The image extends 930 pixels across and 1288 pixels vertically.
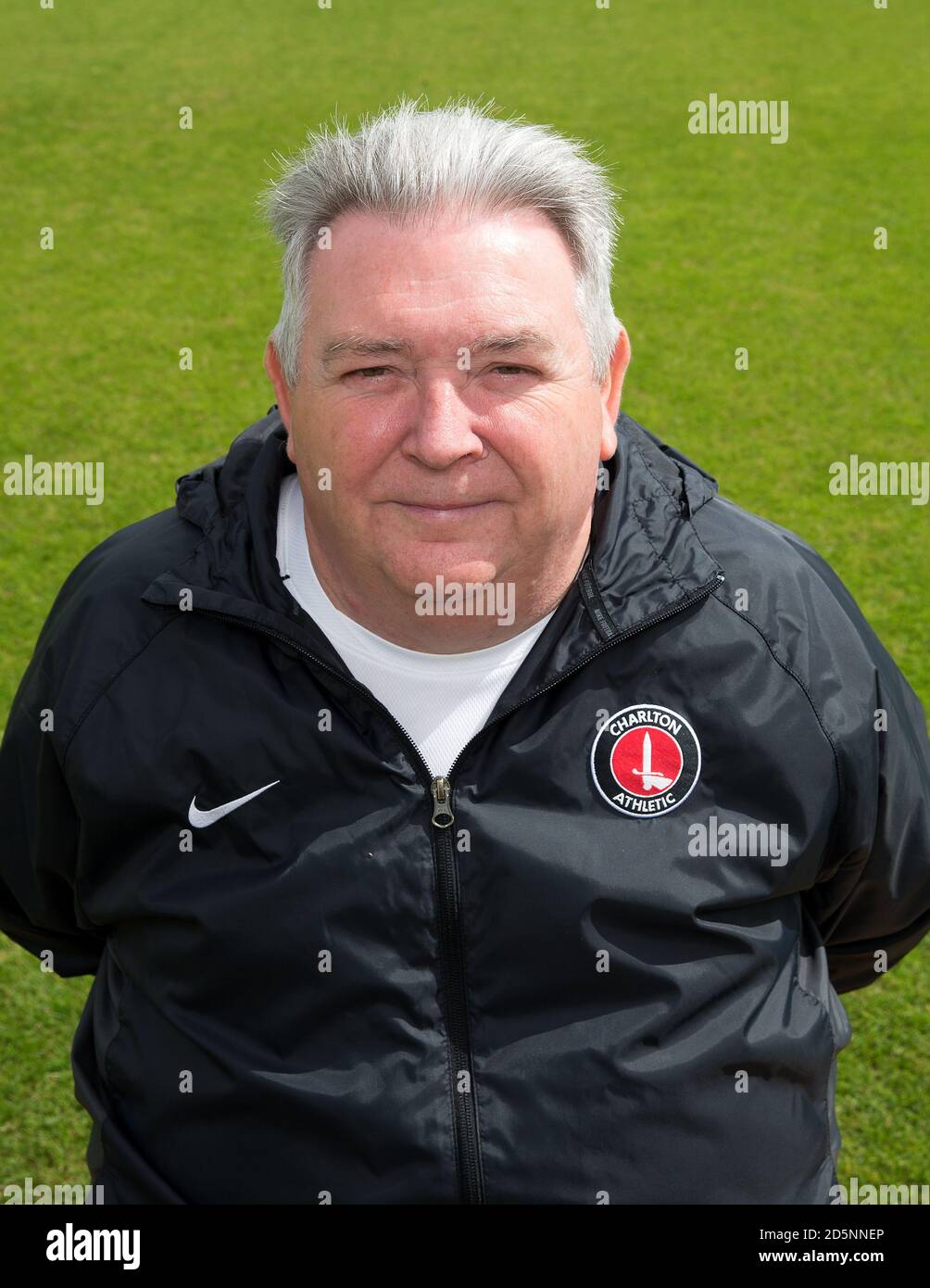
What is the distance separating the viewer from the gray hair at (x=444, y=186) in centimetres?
154

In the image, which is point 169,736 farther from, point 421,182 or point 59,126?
point 59,126

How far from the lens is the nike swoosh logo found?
163 cm

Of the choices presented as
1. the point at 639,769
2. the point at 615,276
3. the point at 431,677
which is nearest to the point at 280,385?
the point at 431,677

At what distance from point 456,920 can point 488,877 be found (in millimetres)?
64

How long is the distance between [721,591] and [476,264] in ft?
1.69

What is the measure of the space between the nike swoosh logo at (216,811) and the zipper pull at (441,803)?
0.20 meters

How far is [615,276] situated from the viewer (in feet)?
21.4

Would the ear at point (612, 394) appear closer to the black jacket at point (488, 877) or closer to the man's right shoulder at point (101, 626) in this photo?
the black jacket at point (488, 877)

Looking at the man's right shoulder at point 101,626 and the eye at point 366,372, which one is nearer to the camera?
the eye at point 366,372

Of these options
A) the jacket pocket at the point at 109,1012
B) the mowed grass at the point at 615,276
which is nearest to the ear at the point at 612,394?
the jacket pocket at the point at 109,1012

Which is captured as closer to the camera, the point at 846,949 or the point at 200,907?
the point at 200,907

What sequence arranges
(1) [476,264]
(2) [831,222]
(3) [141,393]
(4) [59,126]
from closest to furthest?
1. (1) [476,264]
2. (3) [141,393]
3. (2) [831,222]
4. (4) [59,126]
